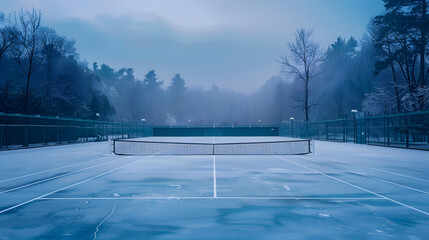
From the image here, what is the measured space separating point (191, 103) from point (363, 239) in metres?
99.8

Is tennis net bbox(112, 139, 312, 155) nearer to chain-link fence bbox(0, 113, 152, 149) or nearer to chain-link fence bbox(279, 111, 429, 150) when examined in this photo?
chain-link fence bbox(279, 111, 429, 150)

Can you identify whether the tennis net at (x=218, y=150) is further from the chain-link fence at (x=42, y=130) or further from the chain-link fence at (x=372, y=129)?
the chain-link fence at (x=42, y=130)

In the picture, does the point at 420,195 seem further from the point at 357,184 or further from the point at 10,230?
the point at 10,230

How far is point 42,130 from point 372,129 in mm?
42919

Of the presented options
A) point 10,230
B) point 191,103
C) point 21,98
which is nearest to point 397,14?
point 10,230

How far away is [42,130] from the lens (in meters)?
32.9

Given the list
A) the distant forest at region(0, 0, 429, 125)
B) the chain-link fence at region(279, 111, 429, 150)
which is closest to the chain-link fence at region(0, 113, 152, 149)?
the distant forest at region(0, 0, 429, 125)

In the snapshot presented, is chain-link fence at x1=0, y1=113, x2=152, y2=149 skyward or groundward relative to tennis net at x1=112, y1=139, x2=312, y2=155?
skyward

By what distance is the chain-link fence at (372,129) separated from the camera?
2656 cm

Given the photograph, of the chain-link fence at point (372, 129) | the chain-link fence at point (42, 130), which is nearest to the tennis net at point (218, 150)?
the chain-link fence at point (372, 129)

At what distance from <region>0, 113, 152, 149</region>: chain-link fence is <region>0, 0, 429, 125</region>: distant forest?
10.5 feet

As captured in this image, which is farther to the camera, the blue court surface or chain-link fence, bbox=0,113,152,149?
chain-link fence, bbox=0,113,152,149

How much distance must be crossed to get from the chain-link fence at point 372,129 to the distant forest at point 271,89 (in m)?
1.95

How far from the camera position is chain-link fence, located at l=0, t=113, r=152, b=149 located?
1081 inches
